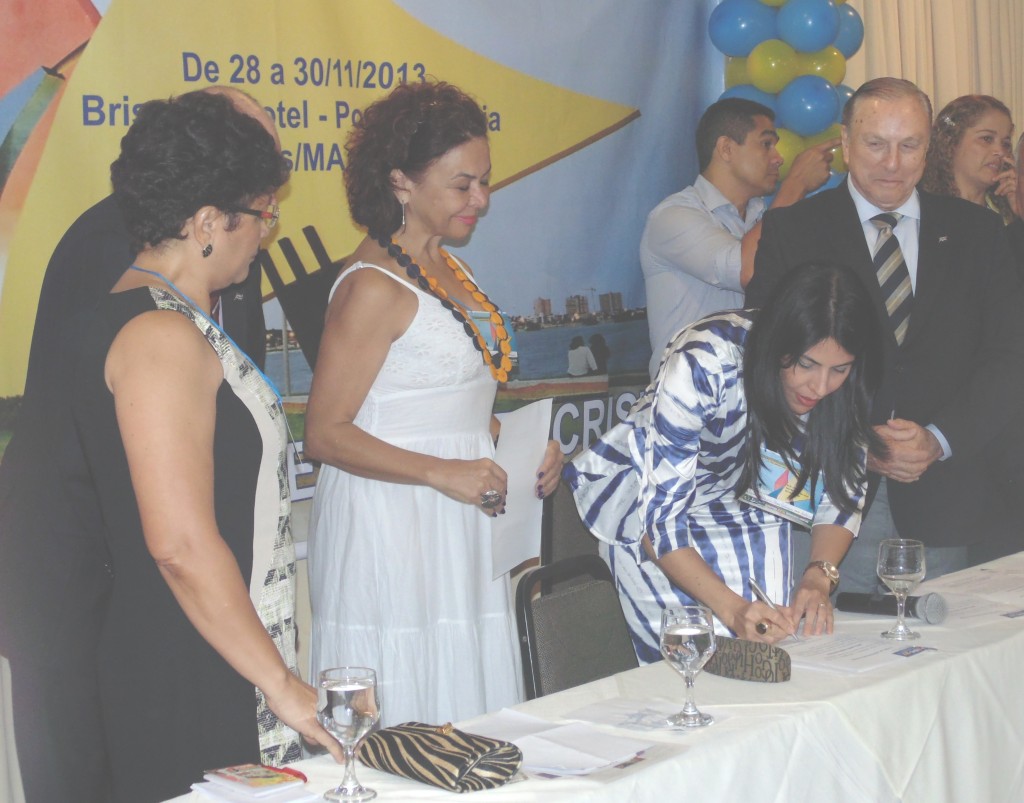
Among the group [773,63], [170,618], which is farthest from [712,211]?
[170,618]

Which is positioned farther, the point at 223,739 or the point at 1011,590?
the point at 1011,590

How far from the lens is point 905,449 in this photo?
2.57 metres

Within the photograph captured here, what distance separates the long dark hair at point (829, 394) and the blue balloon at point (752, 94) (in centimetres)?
204

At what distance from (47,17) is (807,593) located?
2.11 meters

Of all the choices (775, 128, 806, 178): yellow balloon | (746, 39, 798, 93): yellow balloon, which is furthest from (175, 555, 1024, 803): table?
(746, 39, 798, 93): yellow balloon

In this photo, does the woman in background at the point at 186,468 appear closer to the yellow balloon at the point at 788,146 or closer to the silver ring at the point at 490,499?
the silver ring at the point at 490,499

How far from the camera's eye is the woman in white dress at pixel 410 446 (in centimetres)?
248

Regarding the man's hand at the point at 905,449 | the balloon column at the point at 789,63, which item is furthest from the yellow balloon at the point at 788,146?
the man's hand at the point at 905,449

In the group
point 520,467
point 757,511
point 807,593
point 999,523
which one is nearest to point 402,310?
point 520,467

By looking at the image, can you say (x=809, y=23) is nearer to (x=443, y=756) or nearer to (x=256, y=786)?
(x=443, y=756)

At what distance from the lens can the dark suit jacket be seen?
2734 millimetres

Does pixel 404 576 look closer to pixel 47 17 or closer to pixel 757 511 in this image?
pixel 757 511

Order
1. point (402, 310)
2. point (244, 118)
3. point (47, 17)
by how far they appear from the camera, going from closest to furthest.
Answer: point (244, 118), point (402, 310), point (47, 17)

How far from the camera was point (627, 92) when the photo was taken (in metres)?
3.91
